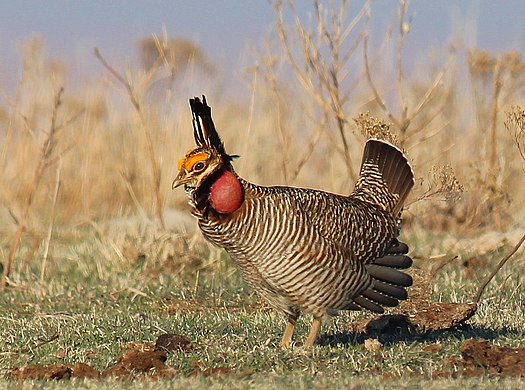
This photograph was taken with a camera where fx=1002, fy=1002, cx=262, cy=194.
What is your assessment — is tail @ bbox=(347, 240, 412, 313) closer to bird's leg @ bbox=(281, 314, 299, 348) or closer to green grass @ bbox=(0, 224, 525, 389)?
green grass @ bbox=(0, 224, 525, 389)

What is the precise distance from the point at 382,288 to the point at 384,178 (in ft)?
3.39

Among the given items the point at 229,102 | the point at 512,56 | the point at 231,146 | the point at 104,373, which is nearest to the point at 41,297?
the point at 104,373

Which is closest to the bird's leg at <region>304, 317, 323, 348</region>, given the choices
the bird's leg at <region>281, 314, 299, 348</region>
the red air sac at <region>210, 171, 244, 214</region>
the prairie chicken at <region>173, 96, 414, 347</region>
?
the prairie chicken at <region>173, 96, 414, 347</region>

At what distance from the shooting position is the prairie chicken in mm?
5027

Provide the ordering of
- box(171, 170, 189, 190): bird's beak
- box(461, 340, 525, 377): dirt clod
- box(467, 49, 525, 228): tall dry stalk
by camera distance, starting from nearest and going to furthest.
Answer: box(461, 340, 525, 377): dirt clod → box(171, 170, 189, 190): bird's beak → box(467, 49, 525, 228): tall dry stalk

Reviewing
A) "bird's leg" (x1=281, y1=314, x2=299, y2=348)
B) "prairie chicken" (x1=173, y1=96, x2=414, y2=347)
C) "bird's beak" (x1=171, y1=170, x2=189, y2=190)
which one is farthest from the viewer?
"bird's leg" (x1=281, y1=314, x2=299, y2=348)

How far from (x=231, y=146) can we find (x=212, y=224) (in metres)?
8.94

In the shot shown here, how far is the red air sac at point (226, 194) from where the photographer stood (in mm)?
5070

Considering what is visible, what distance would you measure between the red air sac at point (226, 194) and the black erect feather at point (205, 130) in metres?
0.19

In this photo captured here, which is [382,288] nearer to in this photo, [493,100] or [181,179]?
[181,179]

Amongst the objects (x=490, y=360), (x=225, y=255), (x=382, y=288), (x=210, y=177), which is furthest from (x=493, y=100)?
(x=490, y=360)

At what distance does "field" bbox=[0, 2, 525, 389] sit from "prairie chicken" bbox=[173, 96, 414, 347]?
275 millimetres

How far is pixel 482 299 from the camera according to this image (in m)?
6.96

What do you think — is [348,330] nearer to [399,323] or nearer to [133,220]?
[399,323]
